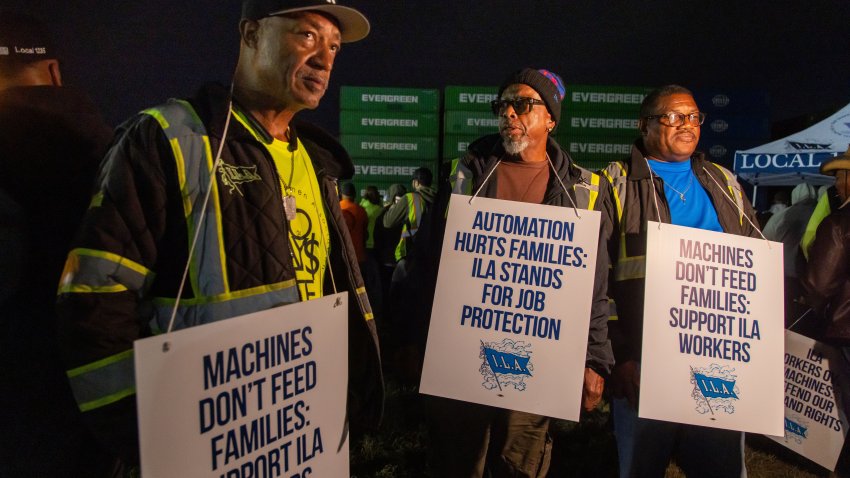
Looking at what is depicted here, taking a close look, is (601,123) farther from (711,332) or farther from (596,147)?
(711,332)

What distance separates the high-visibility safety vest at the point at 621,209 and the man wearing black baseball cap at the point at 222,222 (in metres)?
1.20

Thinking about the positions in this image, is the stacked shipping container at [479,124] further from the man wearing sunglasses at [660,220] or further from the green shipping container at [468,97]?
the man wearing sunglasses at [660,220]

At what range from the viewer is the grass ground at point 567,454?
10.7ft

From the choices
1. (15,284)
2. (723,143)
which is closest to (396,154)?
(723,143)

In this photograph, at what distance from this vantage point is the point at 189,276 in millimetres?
1291

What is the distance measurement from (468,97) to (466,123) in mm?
738

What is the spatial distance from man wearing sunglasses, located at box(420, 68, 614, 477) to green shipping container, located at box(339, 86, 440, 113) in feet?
41.9

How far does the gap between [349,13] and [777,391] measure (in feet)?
7.25

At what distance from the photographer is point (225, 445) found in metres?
1.17

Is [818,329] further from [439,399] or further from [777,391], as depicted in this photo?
[439,399]

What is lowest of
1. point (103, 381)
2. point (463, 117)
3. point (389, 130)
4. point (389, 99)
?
point (103, 381)

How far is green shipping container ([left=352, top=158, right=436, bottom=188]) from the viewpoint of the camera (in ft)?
47.3

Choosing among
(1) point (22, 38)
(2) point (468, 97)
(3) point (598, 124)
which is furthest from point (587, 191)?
(3) point (598, 124)

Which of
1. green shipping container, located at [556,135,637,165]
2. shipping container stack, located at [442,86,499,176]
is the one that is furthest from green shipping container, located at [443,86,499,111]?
green shipping container, located at [556,135,637,165]
